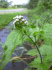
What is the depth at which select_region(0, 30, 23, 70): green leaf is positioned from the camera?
1.30 feet

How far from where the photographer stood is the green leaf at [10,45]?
40 cm

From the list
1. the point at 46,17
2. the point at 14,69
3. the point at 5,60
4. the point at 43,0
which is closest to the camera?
the point at 5,60

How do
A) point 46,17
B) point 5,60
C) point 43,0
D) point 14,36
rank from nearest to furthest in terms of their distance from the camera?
point 5,60 < point 14,36 < point 46,17 < point 43,0

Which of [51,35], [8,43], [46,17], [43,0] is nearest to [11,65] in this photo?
[8,43]

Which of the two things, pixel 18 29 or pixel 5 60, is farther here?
pixel 18 29

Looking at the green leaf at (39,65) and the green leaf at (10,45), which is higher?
the green leaf at (10,45)

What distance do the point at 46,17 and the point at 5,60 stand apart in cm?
108

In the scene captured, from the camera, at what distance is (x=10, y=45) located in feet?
1.51

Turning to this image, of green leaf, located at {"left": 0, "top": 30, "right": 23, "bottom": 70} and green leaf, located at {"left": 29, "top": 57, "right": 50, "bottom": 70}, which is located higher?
green leaf, located at {"left": 0, "top": 30, "right": 23, "bottom": 70}

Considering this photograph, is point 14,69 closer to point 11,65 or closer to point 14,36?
point 11,65

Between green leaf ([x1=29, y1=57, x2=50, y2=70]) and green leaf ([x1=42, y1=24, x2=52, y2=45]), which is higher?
green leaf ([x1=42, y1=24, x2=52, y2=45])

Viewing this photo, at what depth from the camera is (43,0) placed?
2.08 m

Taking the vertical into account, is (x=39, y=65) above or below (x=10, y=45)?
below

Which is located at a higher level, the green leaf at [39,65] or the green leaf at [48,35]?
the green leaf at [48,35]
